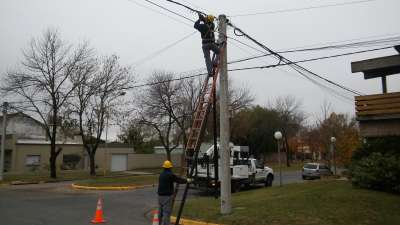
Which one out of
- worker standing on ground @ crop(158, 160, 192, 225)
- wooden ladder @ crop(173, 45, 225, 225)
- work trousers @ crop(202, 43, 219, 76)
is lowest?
worker standing on ground @ crop(158, 160, 192, 225)

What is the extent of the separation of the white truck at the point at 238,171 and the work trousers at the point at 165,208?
926 cm

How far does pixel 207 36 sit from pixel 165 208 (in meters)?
5.57

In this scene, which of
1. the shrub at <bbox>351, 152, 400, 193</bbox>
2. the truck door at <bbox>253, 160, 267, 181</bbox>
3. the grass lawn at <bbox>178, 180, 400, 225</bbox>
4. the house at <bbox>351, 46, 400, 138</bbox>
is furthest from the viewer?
the truck door at <bbox>253, 160, 267, 181</bbox>

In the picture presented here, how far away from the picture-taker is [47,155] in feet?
174

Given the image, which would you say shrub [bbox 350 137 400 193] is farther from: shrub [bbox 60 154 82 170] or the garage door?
shrub [bbox 60 154 82 170]

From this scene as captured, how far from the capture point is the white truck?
833 inches

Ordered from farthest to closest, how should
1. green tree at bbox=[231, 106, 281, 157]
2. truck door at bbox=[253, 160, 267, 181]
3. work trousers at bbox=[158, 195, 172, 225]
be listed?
green tree at bbox=[231, 106, 281, 157]
truck door at bbox=[253, 160, 267, 181]
work trousers at bbox=[158, 195, 172, 225]

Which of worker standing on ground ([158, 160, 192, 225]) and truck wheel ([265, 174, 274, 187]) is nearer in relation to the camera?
worker standing on ground ([158, 160, 192, 225])

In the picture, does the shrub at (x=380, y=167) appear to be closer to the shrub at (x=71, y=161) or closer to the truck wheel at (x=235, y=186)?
the truck wheel at (x=235, y=186)

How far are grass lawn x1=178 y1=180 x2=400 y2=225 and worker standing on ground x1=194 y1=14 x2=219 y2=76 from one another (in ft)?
15.0

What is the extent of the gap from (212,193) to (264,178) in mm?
4752

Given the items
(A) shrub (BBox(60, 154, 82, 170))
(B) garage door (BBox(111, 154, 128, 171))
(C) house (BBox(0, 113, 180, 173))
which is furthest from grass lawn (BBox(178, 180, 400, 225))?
(A) shrub (BBox(60, 154, 82, 170))

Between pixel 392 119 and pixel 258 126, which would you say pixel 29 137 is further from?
pixel 392 119

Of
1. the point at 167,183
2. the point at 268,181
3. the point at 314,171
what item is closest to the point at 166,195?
the point at 167,183
